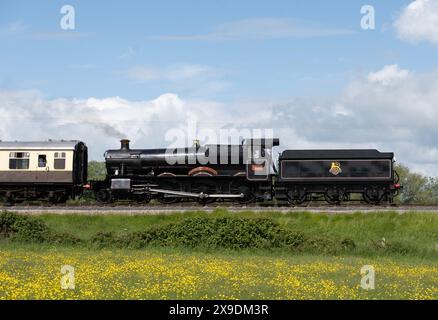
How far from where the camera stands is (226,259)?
19719 mm

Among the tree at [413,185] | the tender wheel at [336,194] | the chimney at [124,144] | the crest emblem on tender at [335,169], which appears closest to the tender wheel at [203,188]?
the chimney at [124,144]

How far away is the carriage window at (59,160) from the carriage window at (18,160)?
1.79 m

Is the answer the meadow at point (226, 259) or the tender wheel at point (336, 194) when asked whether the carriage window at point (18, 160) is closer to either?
the meadow at point (226, 259)

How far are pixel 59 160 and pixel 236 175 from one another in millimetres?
11220

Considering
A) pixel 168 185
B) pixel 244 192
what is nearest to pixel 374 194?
pixel 244 192

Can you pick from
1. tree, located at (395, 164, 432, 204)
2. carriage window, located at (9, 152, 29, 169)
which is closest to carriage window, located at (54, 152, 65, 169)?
carriage window, located at (9, 152, 29, 169)

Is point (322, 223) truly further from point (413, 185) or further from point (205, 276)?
point (413, 185)

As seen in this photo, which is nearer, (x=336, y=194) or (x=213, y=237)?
(x=213, y=237)

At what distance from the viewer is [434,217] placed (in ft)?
97.4

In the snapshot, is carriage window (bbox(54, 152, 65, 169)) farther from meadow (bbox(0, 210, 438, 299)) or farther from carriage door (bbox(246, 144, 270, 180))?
carriage door (bbox(246, 144, 270, 180))

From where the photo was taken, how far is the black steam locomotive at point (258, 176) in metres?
35.6

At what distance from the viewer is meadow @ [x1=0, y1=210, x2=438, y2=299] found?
13.7m
